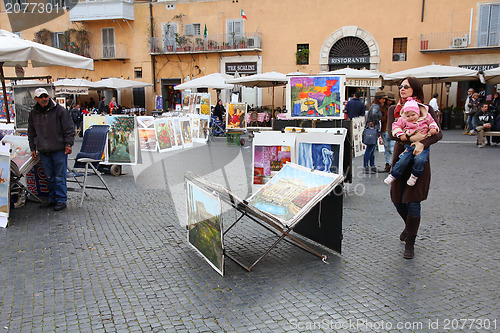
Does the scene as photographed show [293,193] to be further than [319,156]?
No

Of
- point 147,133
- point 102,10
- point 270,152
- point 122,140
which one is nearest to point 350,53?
point 147,133

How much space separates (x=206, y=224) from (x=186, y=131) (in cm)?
1093

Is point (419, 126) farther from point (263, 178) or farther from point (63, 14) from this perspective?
point (63, 14)

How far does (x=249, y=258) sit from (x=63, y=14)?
31858mm

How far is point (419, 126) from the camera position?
4.07 meters

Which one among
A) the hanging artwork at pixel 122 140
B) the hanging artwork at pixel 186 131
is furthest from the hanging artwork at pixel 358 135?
the hanging artwork at pixel 186 131

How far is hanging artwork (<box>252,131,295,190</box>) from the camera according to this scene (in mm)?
5434

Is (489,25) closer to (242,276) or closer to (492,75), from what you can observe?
(492,75)

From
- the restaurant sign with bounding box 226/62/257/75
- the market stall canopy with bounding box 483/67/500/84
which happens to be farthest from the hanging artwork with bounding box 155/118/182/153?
the restaurant sign with bounding box 226/62/257/75

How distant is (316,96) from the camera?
5891mm

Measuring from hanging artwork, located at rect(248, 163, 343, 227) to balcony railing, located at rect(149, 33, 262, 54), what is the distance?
23175mm

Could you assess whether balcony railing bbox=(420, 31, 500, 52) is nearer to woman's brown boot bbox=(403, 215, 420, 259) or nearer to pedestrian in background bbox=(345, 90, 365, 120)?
pedestrian in background bbox=(345, 90, 365, 120)

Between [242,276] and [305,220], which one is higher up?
[305,220]

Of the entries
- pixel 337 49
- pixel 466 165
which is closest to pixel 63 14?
pixel 337 49
